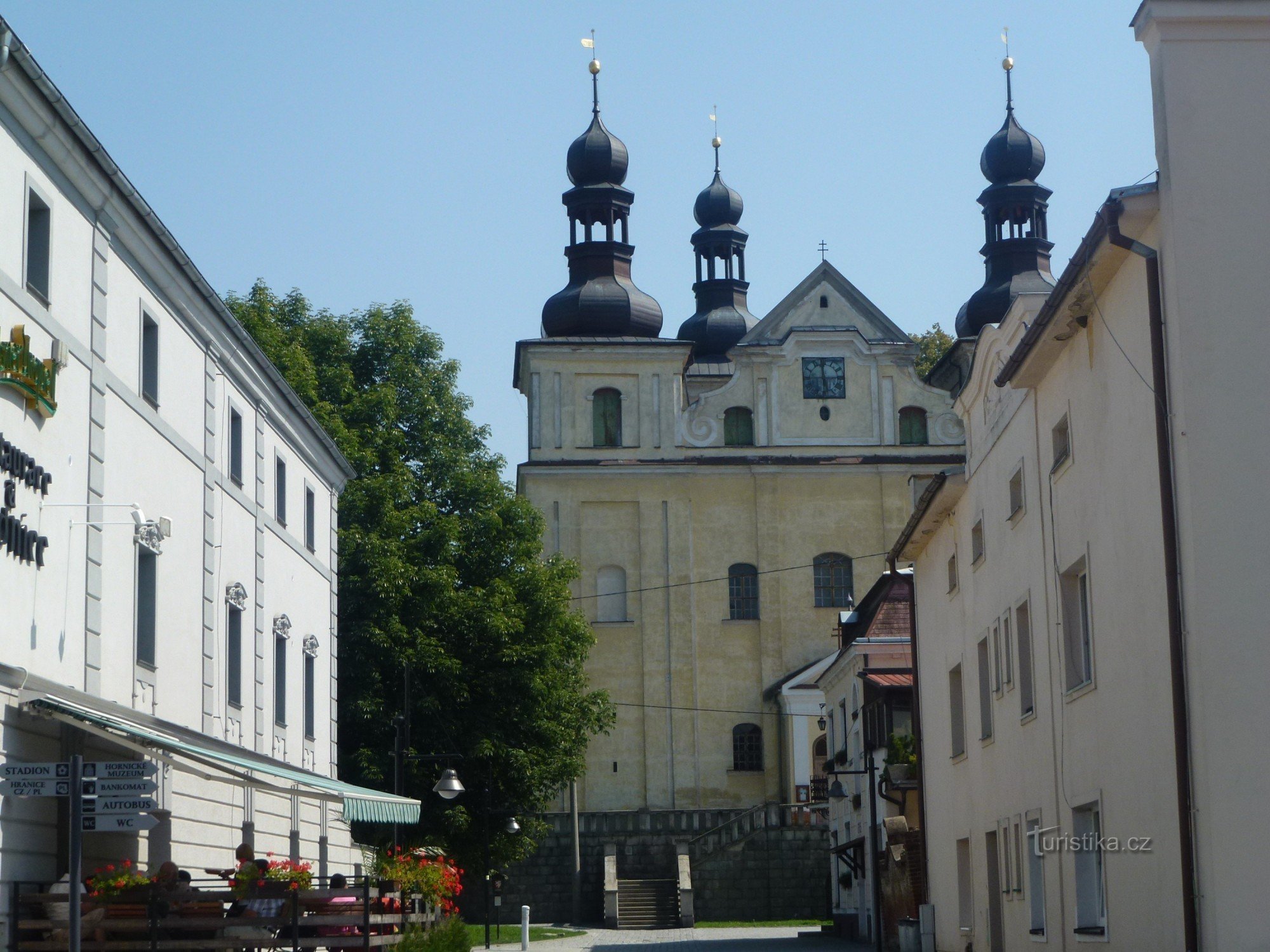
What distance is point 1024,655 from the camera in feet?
66.5

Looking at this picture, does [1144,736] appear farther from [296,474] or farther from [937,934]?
[296,474]

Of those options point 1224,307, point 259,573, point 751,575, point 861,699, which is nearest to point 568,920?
point 751,575

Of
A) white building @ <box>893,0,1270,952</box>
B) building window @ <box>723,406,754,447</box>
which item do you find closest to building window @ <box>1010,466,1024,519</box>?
white building @ <box>893,0,1270,952</box>

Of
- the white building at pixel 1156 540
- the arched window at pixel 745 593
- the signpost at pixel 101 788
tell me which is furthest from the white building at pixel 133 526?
the arched window at pixel 745 593

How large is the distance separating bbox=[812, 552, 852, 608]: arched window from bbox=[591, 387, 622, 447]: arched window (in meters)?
7.09

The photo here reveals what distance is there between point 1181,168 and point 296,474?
16997 millimetres

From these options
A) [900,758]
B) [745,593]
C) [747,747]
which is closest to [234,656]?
[900,758]

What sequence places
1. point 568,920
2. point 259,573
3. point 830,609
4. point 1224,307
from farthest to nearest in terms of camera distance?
point 830,609 < point 568,920 < point 259,573 < point 1224,307

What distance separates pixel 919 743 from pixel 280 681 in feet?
32.5

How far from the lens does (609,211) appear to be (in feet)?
183

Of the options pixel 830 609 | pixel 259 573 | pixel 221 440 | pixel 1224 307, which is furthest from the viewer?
pixel 830 609

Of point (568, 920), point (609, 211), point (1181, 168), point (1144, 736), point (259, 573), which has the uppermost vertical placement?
point (609, 211)

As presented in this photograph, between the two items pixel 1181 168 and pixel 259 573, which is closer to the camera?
pixel 1181 168

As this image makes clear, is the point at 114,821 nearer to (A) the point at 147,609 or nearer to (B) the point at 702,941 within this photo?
(A) the point at 147,609
